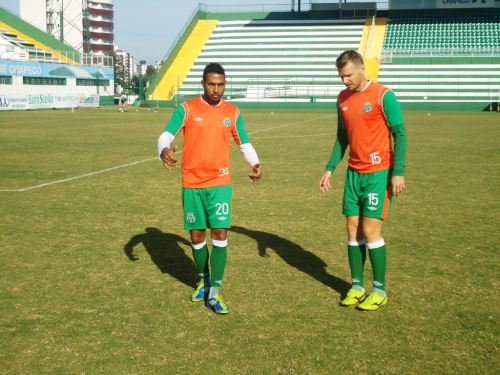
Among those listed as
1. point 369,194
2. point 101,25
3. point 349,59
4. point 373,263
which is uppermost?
point 101,25

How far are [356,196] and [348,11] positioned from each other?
57.2 meters

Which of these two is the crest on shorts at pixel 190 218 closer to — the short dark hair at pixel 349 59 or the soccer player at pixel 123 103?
the short dark hair at pixel 349 59

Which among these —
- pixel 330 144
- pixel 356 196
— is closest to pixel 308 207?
pixel 356 196

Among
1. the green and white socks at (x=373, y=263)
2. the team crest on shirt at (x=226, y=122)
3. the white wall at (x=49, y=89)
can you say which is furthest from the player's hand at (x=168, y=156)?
the white wall at (x=49, y=89)

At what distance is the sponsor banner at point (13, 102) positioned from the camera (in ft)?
133

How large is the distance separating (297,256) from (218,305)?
1.86 meters

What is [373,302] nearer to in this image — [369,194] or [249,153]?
[369,194]

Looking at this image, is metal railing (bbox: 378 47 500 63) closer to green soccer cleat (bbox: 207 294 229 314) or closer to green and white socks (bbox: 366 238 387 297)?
green and white socks (bbox: 366 238 387 297)

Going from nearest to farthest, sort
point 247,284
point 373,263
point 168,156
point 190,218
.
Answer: point 168,156
point 190,218
point 373,263
point 247,284

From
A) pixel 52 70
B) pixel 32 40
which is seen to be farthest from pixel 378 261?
pixel 32 40

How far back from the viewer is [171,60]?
58.5 meters

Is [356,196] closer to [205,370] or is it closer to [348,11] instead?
[205,370]

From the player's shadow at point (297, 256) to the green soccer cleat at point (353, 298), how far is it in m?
0.27

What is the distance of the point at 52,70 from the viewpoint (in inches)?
2064
